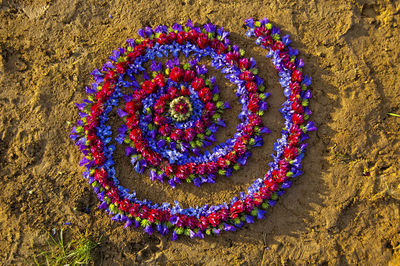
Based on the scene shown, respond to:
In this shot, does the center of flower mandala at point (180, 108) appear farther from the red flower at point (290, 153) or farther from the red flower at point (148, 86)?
the red flower at point (290, 153)

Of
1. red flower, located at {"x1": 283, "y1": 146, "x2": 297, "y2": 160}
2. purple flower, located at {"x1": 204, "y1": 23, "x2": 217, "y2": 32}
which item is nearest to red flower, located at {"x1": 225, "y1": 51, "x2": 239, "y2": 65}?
purple flower, located at {"x1": 204, "y1": 23, "x2": 217, "y2": 32}

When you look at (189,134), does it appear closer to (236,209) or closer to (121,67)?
(236,209)

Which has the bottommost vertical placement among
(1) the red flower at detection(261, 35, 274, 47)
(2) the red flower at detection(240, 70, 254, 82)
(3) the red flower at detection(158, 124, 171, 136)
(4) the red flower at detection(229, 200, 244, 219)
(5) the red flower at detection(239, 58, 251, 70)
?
(4) the red flower at detection(229, 200, 244, 219)

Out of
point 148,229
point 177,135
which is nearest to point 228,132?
point 177,135

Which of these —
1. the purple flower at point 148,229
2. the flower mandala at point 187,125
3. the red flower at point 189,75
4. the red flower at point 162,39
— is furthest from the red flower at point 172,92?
the purple flower at point 148,229

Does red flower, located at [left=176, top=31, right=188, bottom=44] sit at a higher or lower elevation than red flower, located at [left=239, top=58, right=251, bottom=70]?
higher

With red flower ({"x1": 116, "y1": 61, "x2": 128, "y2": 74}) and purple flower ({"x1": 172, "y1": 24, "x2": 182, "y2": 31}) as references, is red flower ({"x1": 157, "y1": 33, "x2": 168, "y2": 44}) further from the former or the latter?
red flower ({"x1": 116, "y1": 61, "x2": 128, "y2": 74})
